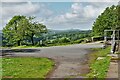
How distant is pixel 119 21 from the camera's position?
111ft

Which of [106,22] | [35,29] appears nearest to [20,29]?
[35,29]

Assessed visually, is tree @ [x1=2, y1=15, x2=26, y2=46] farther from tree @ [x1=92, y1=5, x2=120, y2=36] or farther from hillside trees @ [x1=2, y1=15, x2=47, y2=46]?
tree @ [x1=92, y1=5, x2=120, y2=36]

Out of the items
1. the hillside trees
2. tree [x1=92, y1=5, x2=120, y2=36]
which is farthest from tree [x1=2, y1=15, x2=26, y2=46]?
tree [x1=92, y1=5, x2=120, y2=36]

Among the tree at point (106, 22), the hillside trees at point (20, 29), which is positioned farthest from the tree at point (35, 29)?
the tree at point (106, 22)

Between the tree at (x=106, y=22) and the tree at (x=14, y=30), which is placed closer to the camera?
the tree at (x=106, y=22)

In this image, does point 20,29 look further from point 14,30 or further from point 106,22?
point 106,22

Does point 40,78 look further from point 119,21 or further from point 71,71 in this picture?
point 119,21

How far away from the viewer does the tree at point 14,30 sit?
41469mm

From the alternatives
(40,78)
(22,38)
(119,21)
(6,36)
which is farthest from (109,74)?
(6,36)

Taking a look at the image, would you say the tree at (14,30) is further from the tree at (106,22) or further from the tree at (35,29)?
the tree at (106,22)

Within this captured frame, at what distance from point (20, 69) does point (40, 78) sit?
226cm

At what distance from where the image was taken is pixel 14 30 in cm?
4347

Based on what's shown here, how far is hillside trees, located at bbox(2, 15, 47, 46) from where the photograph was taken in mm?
39344

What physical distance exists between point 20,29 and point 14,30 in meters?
2.94
